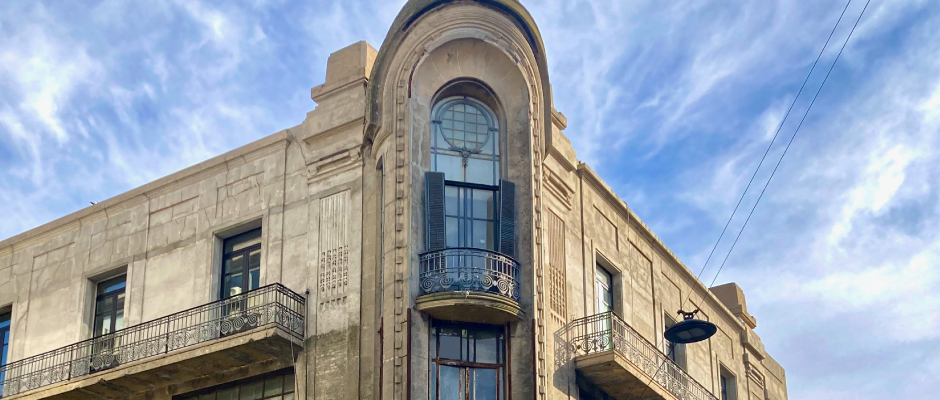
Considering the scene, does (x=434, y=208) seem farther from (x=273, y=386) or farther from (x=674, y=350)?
(x=674, y=350)

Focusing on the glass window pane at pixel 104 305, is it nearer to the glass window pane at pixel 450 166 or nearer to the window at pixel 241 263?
the window at pixel 241 263

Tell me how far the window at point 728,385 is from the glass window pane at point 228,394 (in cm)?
1355

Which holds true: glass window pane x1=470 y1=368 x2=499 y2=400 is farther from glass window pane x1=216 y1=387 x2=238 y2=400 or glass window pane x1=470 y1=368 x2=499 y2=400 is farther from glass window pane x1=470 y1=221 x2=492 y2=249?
glass window pane x1=216 y1=387 x2=238 y2=400

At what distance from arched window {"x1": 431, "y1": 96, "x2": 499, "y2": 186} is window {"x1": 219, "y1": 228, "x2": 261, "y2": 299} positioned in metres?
4.31

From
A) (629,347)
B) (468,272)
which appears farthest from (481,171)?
(629,347)

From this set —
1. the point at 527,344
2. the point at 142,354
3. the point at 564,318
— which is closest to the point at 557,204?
the point at 564,318

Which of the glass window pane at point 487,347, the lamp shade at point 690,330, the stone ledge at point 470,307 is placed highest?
the lamp shade at point 690,330

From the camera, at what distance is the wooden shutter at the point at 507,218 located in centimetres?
2494

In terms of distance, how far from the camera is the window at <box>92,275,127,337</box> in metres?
28.8

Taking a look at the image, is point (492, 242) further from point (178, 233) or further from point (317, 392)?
point (178, 233)

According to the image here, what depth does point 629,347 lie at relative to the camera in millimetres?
27344

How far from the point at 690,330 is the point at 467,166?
208 inches

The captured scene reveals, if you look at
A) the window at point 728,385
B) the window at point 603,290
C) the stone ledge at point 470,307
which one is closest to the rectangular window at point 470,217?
the stone ledge at point 470,307

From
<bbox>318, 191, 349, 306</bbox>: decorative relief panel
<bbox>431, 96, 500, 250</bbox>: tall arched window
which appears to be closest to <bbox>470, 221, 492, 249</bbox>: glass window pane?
<bbox>431, 96, 500, 250</bbox>: tall arched window
